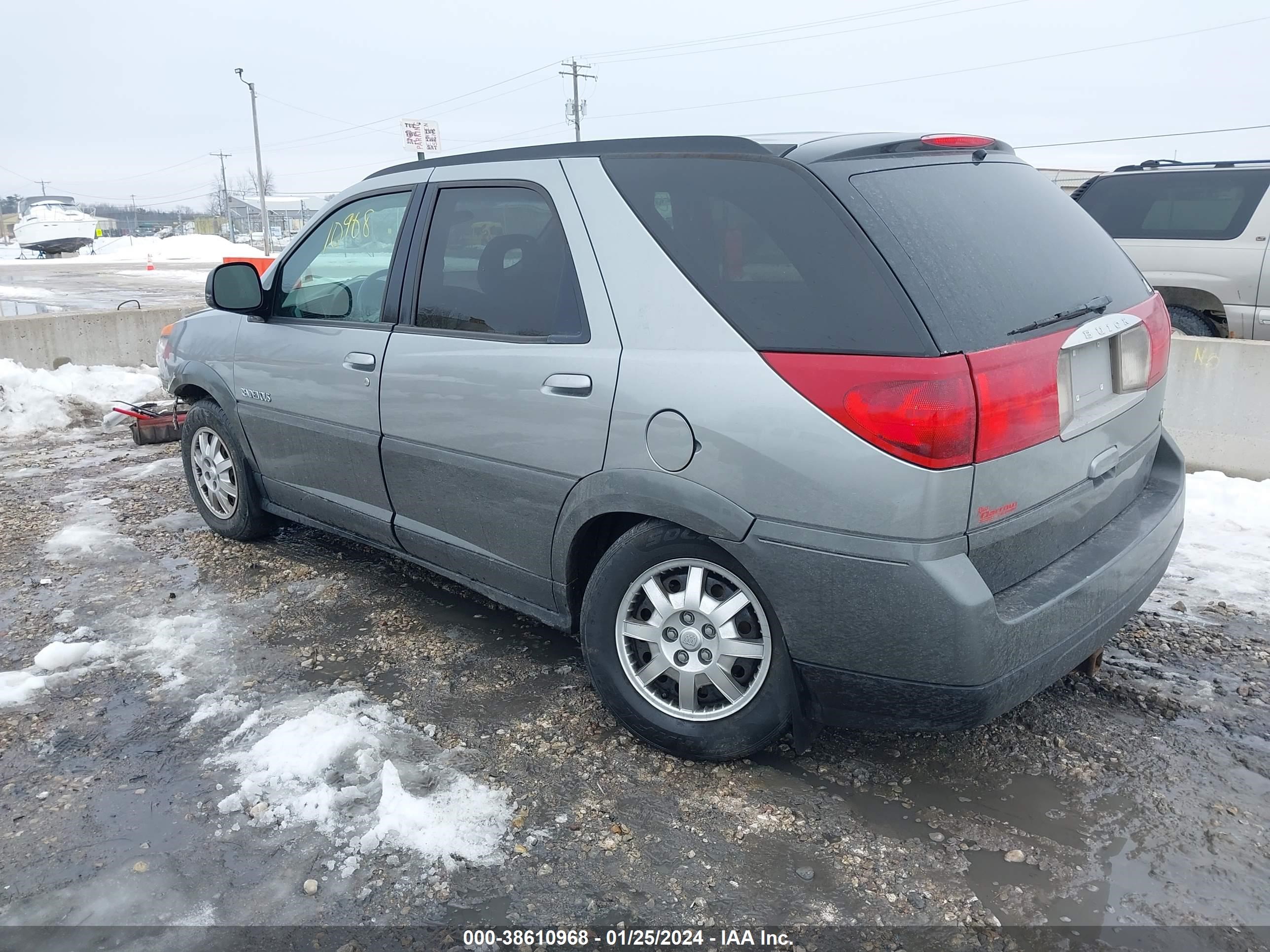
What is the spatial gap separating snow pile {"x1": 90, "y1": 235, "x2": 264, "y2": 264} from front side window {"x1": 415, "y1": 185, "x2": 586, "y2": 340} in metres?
39.3

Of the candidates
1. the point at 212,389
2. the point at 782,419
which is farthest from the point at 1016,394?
the point at 212,389

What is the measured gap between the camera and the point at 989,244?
2.68m

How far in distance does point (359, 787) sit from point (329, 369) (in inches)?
72.9

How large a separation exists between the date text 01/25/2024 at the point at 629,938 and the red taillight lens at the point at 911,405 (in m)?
1.24

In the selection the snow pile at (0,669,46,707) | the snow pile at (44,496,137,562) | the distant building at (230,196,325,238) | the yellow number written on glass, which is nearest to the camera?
the snow pile at (0,669,46,707)

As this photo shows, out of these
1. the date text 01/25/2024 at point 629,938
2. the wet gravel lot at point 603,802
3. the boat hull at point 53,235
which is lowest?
the date text 01/25/2024 at point 629,938

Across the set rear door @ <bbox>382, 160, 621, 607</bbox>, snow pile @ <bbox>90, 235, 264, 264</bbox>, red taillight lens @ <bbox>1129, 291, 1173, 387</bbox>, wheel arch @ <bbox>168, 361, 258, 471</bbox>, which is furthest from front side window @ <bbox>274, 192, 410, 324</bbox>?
snow pile @ <bbox>90, 235, 264, 264</bbox>

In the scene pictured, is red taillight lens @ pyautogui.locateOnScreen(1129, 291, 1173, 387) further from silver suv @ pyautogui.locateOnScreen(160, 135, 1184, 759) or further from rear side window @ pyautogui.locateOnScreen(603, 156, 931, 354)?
A: rear side window @ pyautogui.locateOnScreen(603, 156, 931, 354)

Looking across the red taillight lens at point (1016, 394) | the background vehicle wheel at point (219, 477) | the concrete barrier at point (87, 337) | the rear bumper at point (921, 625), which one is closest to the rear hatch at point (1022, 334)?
the red taillight lens at point (1016, 394)

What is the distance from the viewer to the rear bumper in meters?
2.40

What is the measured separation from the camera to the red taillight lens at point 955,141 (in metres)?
2.89

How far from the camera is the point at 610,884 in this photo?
2523mm

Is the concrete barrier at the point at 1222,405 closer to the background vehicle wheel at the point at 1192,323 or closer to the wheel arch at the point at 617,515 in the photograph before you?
the background vehicle wheel at the point at 1192,323

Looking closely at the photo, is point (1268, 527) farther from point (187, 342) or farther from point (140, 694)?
point (187, 342)
